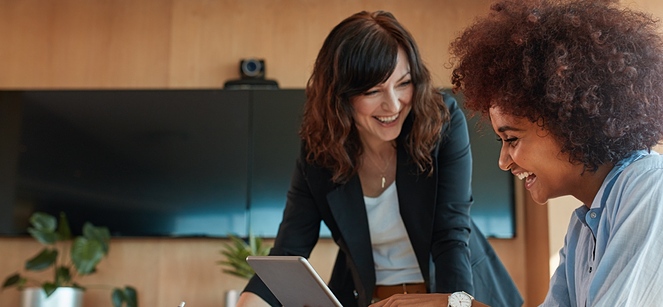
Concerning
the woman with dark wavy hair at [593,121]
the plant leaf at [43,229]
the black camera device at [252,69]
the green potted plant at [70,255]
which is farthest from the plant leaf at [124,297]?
the woman with dark wavy hair at [593,121]

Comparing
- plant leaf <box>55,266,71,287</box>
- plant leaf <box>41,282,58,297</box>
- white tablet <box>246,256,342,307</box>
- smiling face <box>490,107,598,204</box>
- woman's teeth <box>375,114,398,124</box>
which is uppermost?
woman's teeth <box>375,114,398,124</box>

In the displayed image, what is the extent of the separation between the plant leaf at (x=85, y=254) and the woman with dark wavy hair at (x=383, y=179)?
104 inches

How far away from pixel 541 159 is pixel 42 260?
3823 mm

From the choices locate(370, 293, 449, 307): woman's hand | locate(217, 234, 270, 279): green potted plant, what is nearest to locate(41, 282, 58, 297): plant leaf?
locate(217, 234, 270, 279): green potted plant

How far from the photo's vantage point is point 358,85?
221 cm

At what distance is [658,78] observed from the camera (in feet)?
4.63

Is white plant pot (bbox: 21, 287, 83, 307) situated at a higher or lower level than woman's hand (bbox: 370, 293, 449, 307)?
lower

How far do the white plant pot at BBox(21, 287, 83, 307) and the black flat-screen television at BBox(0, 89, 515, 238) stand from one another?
472mm

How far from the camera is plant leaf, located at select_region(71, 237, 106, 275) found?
4.64 metres

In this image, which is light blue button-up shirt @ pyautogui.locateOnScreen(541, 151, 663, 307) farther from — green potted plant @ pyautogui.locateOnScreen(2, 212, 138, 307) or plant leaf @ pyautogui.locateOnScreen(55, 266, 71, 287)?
Answer: plant leaf @ pyautogui.locateOnScreen(55, 266, 71, 287)

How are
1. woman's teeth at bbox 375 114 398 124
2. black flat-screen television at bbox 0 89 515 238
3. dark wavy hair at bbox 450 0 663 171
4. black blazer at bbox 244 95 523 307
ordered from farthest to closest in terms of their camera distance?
black flat-screen television at bbox 0 89 515 238, woman's teeth at bbox 375 114 398 124, black blazer at bbox 244 95 523 307, dark wavy hair at bbox 450 0 663 171

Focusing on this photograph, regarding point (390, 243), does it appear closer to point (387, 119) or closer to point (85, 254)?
point (387, 119)

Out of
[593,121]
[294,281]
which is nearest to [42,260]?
[294,281]

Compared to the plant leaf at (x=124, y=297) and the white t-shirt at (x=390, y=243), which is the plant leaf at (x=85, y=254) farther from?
the white t-shirt at (x=390, y=243)
